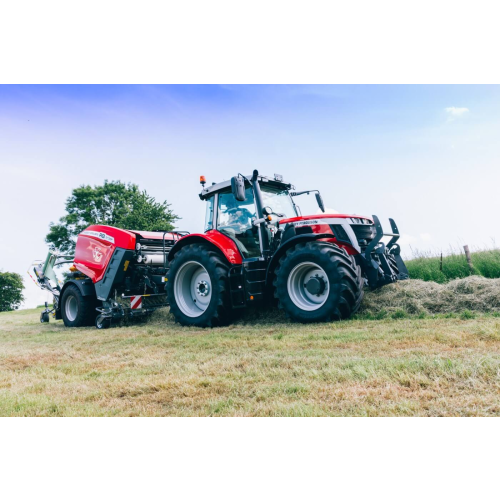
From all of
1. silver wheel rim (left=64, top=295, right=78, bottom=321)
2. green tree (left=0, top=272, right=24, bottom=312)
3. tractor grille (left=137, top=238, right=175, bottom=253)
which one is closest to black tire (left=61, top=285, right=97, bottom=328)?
silver wheel rim (left=64, top=295, right=78, bottom=321)

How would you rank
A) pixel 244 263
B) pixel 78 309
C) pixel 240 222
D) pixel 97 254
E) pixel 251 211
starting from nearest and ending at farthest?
pixel 244 263, pixel 251 211, pixel 240 222, pixel 97 254, pixel 78 309

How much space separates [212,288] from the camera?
276 inches

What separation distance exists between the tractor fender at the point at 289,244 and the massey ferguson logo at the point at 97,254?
427 cm

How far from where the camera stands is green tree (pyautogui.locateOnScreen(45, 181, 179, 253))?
1076 inches

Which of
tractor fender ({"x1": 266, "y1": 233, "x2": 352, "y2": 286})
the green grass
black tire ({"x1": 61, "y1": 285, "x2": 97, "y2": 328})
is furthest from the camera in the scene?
the green grass

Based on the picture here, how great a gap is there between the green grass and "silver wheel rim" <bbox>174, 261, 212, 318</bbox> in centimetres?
524

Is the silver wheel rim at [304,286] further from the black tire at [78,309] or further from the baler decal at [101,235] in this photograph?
the black tire at [78,309]

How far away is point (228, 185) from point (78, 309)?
449 cm

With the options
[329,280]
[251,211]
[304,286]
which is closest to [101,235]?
[251,211]

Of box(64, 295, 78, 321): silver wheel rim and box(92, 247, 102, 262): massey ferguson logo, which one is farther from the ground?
box(92, 247, 102, 262): massey ferguson logo

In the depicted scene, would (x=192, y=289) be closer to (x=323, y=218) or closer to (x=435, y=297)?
(x=323, y=218)

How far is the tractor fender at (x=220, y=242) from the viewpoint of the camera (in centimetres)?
703

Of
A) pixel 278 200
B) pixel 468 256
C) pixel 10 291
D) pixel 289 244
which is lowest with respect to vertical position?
pixel 10 291

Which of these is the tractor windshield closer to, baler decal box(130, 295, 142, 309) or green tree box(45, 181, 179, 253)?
baler decal box(130, 295, 142, 309)
